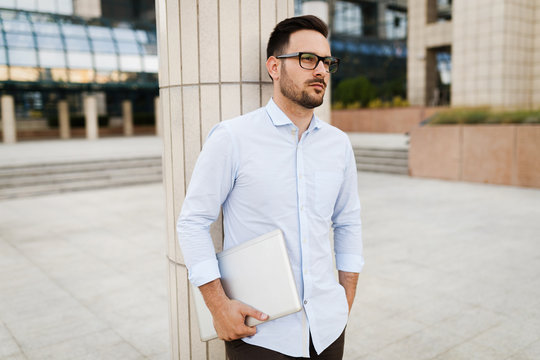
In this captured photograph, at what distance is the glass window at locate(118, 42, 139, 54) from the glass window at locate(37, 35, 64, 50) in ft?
11.1

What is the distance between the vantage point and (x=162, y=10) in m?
2.61

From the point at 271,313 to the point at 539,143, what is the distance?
11.2 meters

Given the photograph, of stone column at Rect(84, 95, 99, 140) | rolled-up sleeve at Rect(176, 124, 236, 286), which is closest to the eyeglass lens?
rolled-up sleeve at Rect(176, 124, 236, 286)

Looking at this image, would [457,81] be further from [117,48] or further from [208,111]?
[208,111]

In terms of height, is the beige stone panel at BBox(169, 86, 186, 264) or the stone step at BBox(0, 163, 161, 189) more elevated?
the beige stone panel at BBox(169, 86, 186, 264)

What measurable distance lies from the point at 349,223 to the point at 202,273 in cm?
76

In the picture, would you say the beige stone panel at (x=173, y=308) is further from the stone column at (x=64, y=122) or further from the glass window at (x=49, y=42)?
Answer: the stone column at (x=64, y=122)

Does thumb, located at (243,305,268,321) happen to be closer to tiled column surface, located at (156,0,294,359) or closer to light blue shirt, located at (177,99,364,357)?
light blue shirt, located at (177,99,364,357)

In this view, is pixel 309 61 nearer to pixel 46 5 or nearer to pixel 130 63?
pixel 130 63

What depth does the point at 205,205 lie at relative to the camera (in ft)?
6.13

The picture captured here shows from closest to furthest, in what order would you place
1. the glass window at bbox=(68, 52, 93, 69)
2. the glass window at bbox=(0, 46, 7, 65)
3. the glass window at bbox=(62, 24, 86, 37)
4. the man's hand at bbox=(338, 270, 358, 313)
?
the man's hand at bbox=(338, 270, 358, 313) < the glass window at bbox=(0, 46, 7, 65) < the glass window at bbox=(68, 52, 93, 69) < the glass window at bbox=(62, 24, 86, 37)

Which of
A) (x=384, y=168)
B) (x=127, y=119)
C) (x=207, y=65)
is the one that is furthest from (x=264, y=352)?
(x=127, y=119)

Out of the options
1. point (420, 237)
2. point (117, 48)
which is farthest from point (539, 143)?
point (117, 48)

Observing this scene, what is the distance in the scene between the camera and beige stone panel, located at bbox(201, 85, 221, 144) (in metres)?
2.49
